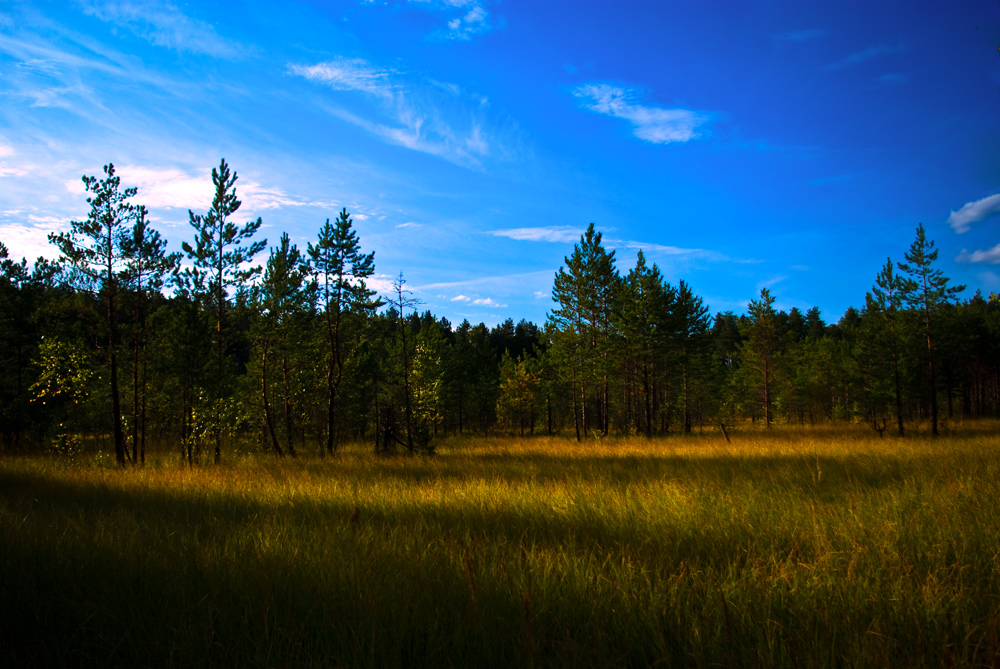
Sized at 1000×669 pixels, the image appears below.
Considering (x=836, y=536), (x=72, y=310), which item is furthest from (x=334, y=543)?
(x=72, y=310)

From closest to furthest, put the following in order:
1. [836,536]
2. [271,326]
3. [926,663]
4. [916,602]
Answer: [926,663], [916,602], [836,536], [271,326]

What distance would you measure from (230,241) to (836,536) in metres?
18.9

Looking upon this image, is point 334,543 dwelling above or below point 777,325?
below

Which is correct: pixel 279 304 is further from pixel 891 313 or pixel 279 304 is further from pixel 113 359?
pixel 891 313

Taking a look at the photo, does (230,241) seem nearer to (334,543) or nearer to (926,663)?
(334,543)

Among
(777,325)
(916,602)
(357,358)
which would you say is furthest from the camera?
(777,325)

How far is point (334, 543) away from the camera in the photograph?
4215 millimetres

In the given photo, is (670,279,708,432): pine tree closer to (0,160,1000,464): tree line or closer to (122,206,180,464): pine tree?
(0,160,1000,464): tree line

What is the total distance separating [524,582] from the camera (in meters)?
3.14

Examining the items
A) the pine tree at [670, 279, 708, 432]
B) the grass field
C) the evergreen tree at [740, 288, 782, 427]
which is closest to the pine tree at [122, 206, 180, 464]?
the grass field

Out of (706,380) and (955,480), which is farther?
(706,380)

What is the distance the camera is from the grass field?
241 centimetres

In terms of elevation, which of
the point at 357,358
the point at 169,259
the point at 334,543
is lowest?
the point at 334,543

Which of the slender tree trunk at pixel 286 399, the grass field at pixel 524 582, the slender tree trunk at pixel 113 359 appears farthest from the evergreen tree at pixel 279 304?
the grass field at pixel 524 582
